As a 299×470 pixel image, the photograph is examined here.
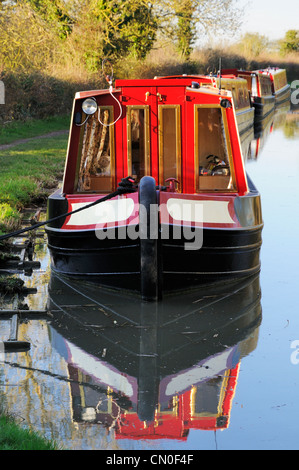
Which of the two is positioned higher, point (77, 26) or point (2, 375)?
point (77, 26)

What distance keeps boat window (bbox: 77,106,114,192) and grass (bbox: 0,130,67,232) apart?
54.4 inches

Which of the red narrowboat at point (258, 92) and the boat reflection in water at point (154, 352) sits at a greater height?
the red narrowboat at point (258, 92)

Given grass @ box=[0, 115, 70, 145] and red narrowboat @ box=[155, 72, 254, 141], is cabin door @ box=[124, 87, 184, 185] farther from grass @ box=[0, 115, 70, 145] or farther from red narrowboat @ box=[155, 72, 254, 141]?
red narrowboat @ box=[155, 72, 254, 141]

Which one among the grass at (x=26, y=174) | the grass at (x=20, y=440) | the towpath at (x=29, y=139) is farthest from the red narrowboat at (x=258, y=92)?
the grass at (x=20, y=440)

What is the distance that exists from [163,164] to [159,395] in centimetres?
336

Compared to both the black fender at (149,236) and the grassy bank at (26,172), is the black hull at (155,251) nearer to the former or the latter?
the black fender at (149,236)

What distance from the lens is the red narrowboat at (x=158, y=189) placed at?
7.09 metres

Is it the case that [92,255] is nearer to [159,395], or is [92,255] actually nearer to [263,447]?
[159,395]

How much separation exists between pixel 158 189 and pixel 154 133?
961mm

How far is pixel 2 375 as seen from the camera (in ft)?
17.1

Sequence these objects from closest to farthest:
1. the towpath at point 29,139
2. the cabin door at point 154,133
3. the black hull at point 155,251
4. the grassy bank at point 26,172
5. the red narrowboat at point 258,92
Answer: the black hull at point 155,251 → the cabin door at point 154,133 → the grassy bank at point 26,172 → the towpath at point 29,139 → the red narrowboat at point 258,92

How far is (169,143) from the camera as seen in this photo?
7941 millimetres

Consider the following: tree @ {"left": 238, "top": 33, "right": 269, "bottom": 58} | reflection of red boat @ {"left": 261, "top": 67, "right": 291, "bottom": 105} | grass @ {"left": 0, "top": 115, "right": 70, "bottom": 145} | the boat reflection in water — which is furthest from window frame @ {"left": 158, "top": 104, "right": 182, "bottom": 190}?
tree @ {"left": 238, "top": 33, "right": 269, "bottom": 58}

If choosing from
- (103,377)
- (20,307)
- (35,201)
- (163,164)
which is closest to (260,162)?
(35,201)
